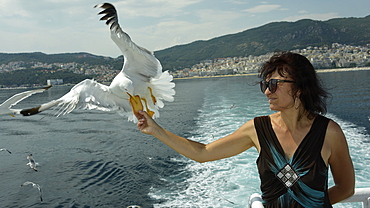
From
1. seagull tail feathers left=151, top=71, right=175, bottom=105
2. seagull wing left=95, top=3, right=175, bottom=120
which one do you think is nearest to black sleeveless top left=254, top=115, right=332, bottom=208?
seagull wing left=95, top=3, right=175, bottom=120

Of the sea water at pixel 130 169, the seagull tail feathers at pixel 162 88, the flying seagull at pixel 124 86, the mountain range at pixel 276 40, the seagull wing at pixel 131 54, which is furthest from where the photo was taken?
the mountain range at pixel 276 40

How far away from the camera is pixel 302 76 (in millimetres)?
1271

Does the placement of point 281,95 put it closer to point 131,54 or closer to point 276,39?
point 131,54

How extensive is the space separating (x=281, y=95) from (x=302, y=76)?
0.38ft

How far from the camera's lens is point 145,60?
3.69 m

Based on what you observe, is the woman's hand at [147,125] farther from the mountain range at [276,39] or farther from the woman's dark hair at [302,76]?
the mountain range at [276,39]

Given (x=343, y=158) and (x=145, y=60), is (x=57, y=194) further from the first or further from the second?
(x=343, y=158)

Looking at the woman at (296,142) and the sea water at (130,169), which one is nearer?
the woman at (296,142)

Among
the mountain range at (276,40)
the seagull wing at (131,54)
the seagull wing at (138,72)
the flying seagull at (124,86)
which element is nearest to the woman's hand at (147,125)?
the flying seagull at (124,86)

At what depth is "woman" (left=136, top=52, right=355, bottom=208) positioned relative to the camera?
121 centimetres

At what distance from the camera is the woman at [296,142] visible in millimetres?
1212

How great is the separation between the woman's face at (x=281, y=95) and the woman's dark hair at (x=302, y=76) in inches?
0.6

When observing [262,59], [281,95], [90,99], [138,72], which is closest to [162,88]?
[138,72]

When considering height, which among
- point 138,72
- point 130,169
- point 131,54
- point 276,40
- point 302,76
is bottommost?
point 130,169
